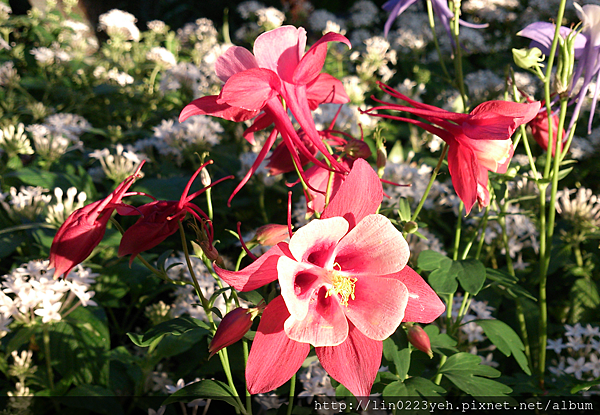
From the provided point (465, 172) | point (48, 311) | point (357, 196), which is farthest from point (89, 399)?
point (465, 172)

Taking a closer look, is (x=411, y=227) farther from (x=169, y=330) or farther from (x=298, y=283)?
(x=169, y=330)

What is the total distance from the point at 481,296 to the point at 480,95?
151 cm

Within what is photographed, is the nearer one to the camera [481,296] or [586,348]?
[586,348]

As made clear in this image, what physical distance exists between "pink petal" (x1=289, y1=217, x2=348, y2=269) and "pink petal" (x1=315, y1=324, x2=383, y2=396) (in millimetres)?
110

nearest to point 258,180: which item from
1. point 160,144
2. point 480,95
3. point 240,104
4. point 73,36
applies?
point 160,144

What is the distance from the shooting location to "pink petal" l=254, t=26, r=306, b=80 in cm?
67

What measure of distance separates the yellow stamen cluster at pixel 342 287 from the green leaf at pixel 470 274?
0.37 metres

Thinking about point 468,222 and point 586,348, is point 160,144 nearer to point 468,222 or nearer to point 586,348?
point 468,222

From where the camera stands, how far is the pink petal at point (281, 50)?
2.19 feet

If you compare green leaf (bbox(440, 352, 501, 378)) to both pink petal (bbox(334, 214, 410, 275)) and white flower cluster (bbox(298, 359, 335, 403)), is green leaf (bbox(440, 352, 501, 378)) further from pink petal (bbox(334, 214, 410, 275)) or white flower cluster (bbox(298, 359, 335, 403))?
pink petal (bbox(334, 214, 410, 275))

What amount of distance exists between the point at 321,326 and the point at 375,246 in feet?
0.41

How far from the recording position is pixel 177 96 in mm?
2760

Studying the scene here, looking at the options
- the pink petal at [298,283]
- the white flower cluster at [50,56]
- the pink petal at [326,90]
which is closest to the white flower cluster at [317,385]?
the pink petal at [298,283]

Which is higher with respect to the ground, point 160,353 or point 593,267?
point 160,353
